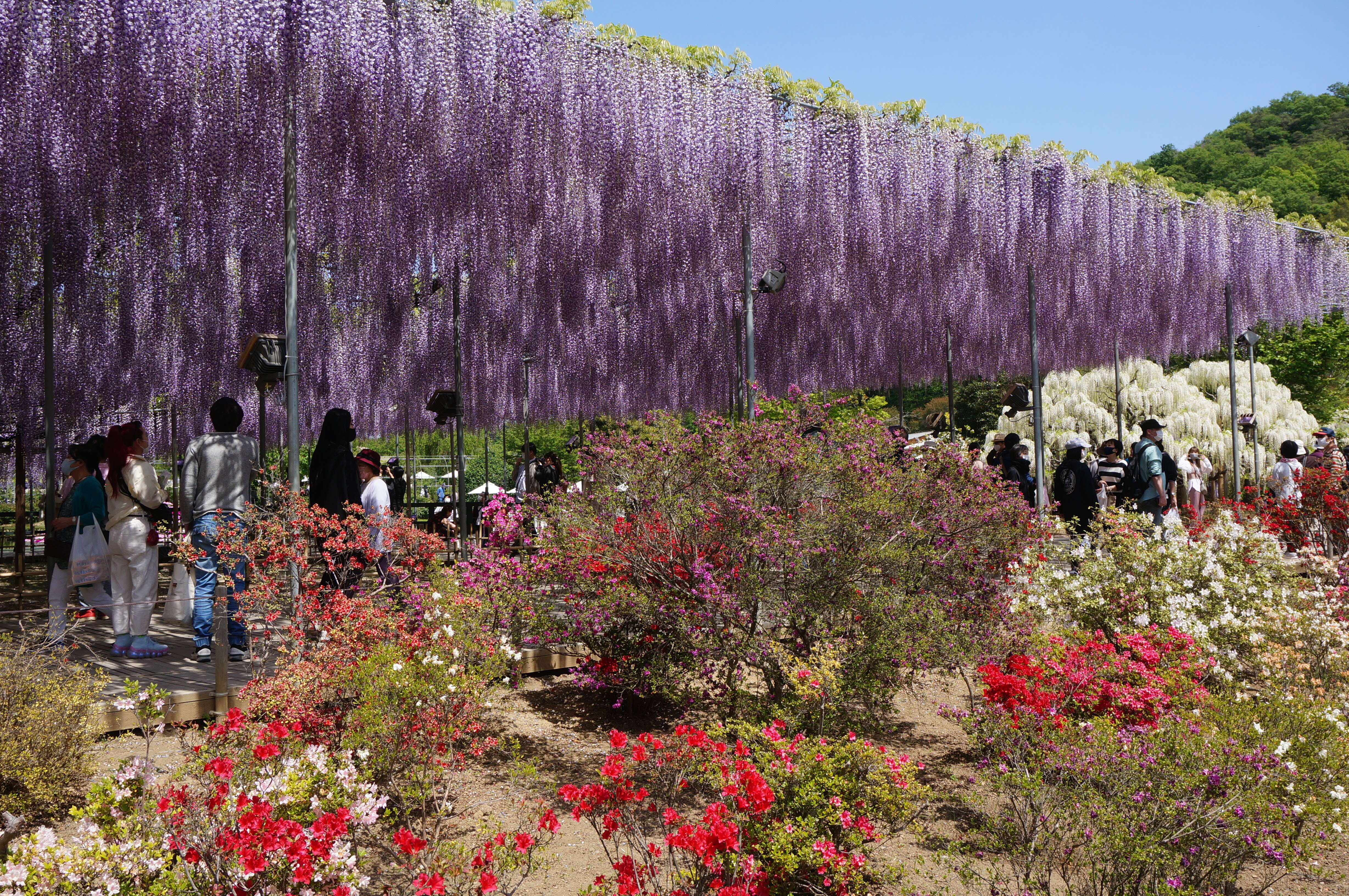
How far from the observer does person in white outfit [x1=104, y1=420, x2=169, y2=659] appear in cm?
512

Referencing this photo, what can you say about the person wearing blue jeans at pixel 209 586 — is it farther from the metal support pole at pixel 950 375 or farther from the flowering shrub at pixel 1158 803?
the metal support pole at pixel 950 375

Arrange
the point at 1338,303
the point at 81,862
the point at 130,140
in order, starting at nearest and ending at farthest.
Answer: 1. the point at 81,862
2. the point at 130,140
3. the point at 1338,303

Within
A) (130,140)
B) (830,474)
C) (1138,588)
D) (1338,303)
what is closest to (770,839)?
(830,474)

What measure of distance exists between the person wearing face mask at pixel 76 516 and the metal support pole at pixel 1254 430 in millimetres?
15486

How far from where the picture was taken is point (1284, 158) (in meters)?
32.6

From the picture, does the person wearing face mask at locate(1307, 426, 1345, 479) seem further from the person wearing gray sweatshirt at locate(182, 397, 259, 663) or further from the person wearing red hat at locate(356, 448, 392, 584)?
the person wearing gray sweatshirt at locate(182, 397, 259, 663)

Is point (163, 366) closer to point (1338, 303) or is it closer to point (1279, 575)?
point (1279, 575)

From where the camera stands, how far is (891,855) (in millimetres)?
3451

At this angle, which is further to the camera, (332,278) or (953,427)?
(953,427)

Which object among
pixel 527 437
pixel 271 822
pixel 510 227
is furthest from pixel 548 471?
pixel 271 822

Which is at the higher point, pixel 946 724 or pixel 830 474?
pixel 830 474

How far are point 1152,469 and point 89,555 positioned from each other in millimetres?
8629

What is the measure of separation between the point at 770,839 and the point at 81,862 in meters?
1.95

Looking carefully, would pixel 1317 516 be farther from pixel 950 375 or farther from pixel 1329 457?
pixel 950 375
